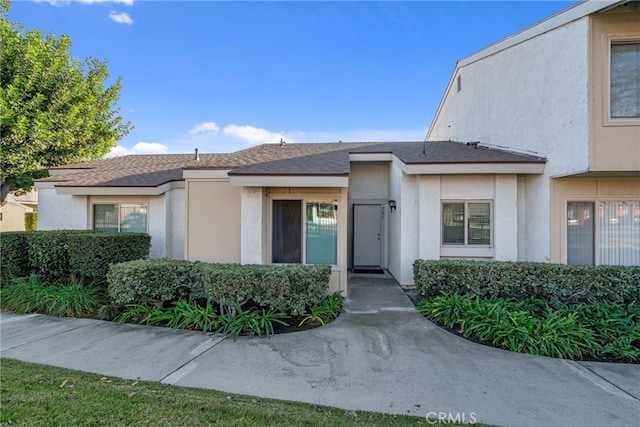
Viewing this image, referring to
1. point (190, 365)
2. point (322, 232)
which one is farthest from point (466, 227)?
point (190, 365)

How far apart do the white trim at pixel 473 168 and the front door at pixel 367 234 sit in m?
3.38

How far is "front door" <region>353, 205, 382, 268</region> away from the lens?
11211 millimetres

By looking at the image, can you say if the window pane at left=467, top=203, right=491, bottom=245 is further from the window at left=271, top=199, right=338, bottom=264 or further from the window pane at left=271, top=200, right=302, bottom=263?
the window pane at left=271, top=200, right=302, bottom=263

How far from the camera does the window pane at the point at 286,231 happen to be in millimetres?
7922

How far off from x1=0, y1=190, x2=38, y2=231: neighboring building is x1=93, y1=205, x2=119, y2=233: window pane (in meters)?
14.7

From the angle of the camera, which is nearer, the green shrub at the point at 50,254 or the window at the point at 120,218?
the green shrub at the point at 50,254

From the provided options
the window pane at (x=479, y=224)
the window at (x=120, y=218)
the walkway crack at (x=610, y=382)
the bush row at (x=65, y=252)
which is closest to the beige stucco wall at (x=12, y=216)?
the window at (x=120, y=218)

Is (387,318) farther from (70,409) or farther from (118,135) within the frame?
(118,135)

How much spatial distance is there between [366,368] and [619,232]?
7.58 m

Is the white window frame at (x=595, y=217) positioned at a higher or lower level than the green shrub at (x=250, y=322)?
higher

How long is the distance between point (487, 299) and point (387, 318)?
85.9 inches

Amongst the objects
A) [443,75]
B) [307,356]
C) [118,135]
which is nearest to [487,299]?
[307,356]

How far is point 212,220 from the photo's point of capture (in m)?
8.43

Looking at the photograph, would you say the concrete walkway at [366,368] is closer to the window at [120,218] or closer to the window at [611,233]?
the window at [611,233]
